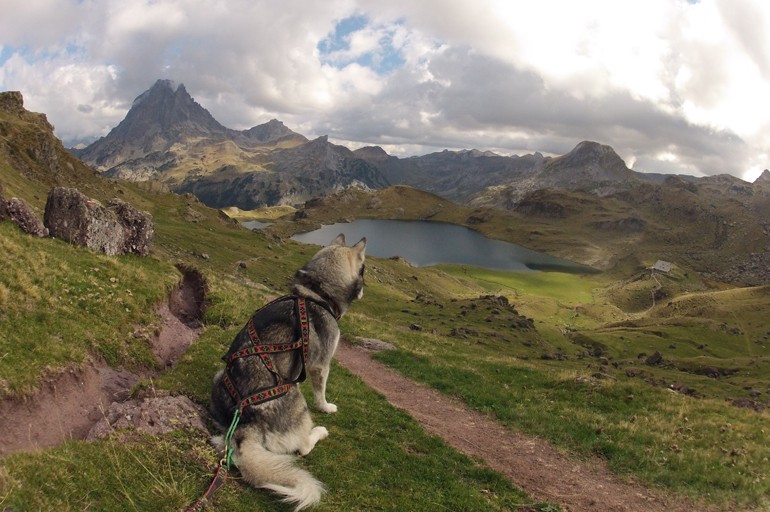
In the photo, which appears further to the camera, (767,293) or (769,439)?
(767,293)

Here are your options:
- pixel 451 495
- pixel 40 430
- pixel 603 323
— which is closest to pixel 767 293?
pixel 603 323

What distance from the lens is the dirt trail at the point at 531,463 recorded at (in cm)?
1167

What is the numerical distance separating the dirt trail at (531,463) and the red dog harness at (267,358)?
714 cm

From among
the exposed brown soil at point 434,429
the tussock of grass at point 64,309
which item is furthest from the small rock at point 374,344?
the tussock of grass at point 64,309

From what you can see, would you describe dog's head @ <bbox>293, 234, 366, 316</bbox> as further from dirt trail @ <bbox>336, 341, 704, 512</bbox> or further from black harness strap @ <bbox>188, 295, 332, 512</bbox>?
dirt trail @ <bbox>336, 341, 704, 512</bbox>

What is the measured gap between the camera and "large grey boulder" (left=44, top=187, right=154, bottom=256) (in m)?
19.8

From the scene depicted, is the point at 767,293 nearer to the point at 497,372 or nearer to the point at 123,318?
the point at 497,372

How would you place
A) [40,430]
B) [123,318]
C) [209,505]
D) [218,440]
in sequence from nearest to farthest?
[209,505], [218,440], [40,430], [123,318]

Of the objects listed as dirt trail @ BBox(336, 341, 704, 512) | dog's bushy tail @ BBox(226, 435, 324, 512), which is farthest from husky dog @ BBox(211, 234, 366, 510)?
→ dirt trail @ BBox(336, 341, 704, 512)

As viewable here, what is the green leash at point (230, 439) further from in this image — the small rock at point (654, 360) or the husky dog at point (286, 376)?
the small rock at point (654, 360)

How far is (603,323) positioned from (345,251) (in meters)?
104

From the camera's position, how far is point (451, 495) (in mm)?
9711

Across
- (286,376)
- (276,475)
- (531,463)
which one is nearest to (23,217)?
(286,376)

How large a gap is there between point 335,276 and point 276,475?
4647 mm
